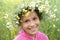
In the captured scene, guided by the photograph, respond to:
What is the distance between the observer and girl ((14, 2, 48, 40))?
311cm

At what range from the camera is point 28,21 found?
3127 mm

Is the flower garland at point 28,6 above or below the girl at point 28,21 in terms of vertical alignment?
above

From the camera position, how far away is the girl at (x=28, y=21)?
311 cm

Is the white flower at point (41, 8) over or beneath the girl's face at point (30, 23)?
over

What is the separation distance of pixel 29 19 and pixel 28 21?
1.2 inches

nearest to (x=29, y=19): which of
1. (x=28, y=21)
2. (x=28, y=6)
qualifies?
(x=28, y=21)

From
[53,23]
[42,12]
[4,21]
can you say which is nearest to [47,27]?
[53,23]

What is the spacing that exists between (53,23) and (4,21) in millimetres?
827

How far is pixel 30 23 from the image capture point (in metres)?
3.14

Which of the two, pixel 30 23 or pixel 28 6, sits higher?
pixel 28 6

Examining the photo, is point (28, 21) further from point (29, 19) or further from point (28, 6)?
point (28, 6)

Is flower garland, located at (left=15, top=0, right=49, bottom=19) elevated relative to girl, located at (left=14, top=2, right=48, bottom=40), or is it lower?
elevated

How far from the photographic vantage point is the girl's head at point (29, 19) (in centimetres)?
310

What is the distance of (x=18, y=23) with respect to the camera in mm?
3195
